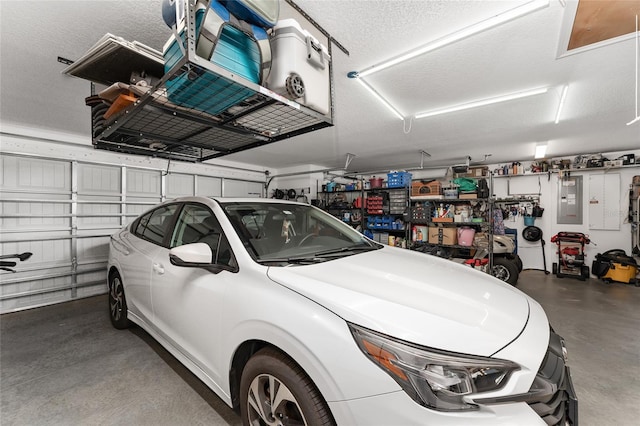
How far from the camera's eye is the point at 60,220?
401cm

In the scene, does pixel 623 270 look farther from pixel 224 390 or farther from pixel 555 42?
pixel 224 390

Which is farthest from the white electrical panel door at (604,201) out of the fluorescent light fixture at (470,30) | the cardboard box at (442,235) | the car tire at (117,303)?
the car tire at (117,303)

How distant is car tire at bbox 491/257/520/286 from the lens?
474 centimetres

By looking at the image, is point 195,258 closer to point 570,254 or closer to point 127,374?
point 127,374

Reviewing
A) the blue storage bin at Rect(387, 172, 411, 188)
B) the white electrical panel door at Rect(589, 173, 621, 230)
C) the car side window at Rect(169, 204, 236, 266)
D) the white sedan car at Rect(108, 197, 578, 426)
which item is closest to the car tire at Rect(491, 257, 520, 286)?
the blue storage bin at Rect(387, 172, 411, 188)

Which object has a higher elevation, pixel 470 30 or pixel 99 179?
pixel 470 30

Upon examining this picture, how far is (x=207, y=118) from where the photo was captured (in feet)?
6.64

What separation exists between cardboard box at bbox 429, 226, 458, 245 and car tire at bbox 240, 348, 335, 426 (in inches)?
178

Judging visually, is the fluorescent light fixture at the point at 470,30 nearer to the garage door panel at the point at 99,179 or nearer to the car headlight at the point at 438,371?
the car headlight at the point at 438,371

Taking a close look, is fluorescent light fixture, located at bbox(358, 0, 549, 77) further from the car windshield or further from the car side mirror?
the car side mirror

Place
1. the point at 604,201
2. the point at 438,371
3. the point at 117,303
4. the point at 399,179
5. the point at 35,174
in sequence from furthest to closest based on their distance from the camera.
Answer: the point at 604,201, the point at 399,179, the point at 35,174, the point at 117,303, the point at 438,371

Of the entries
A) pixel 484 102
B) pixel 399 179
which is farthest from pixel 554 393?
pixel 399 179

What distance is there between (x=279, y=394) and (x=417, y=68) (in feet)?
9.04

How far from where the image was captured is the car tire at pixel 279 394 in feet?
3.16
